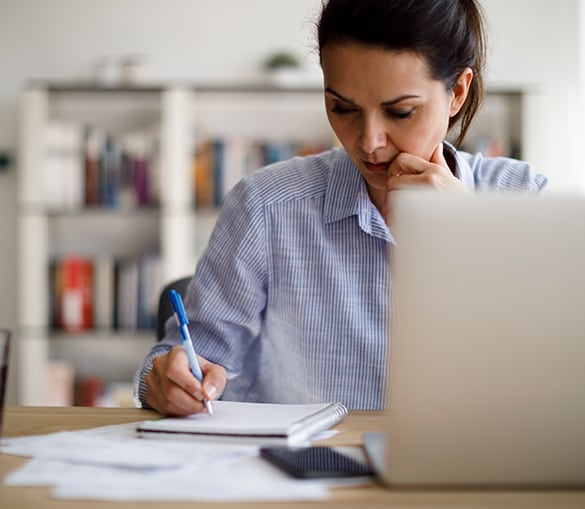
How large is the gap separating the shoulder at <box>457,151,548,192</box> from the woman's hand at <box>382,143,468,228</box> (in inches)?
7.1

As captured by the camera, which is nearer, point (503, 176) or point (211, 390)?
point (211, 390)

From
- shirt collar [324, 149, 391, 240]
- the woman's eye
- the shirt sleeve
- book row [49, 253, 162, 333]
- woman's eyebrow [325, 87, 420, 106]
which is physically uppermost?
woman's eyebrow [325, 87, 420, 106]

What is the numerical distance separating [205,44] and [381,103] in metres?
2.80

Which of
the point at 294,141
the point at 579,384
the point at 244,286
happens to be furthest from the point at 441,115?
the point at 294,141

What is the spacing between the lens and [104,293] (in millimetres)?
3734

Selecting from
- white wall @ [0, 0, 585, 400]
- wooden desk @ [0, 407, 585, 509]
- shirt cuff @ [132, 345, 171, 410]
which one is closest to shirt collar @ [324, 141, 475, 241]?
shirt cuff @ [132, 345, 171, 410]

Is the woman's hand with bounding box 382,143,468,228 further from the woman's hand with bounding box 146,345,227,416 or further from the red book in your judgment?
the red book

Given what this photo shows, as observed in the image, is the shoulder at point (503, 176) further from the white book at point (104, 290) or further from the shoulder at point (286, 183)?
the white book at point (104, 290)

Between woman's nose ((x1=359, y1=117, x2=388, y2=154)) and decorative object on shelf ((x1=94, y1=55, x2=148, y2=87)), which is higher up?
decorative object on shelf ((x1=94, y1=55, x2=148, y2=87))

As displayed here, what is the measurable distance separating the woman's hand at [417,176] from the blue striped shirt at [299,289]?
112 mm

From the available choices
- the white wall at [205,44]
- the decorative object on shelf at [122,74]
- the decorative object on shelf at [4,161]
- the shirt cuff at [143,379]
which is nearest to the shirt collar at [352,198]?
the shirt cuff at [143,379]

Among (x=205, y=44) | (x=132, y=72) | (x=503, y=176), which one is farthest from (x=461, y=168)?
(x=205, y=44)

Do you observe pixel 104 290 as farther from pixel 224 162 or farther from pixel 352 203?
pixel 352 203

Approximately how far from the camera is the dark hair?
131cm
